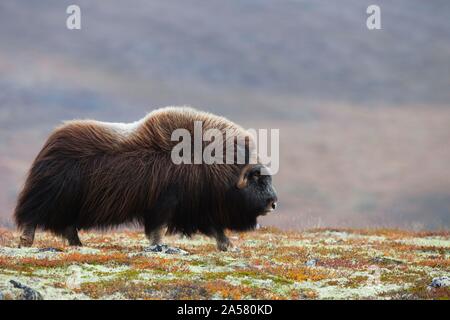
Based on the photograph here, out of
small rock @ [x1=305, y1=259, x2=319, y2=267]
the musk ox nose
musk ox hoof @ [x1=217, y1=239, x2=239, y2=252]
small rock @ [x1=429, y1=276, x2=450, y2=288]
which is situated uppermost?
the musk ox nose

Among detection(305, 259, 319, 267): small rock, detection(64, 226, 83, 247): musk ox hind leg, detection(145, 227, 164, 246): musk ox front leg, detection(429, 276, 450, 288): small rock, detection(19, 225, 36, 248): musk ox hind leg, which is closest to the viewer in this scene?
detection(429, 276, 450, 288): small rock

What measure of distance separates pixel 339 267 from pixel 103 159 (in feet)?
17.9

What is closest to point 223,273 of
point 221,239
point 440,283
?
point 221,239

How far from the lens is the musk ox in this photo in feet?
47.3

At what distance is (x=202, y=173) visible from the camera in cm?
1442

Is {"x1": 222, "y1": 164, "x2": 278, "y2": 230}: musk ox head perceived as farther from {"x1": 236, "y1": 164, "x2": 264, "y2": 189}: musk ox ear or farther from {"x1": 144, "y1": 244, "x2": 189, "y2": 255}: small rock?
{"x1": 144, "y1": 244, "x2": 189, "y2": 255}: small rock

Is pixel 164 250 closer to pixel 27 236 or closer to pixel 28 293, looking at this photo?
pixel 27 236

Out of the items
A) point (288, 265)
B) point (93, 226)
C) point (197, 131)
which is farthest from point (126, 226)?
point (288, 265)

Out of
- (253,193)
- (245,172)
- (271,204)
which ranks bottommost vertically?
(271,204)

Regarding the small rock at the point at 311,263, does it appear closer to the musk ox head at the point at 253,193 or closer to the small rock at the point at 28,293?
the musk ox head at the point at 253,193

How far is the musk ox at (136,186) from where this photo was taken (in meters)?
14.4

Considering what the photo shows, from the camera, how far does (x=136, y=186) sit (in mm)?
14406

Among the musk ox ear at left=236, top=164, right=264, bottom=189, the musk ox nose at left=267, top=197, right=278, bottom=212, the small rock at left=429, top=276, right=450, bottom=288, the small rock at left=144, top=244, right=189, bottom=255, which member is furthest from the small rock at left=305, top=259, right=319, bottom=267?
the small rock at left=429, top=276, right=450, bottom=288
